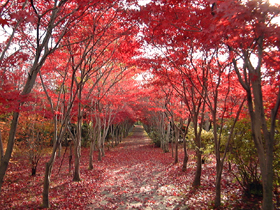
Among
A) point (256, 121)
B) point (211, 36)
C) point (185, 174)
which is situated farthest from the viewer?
point (185, 174)

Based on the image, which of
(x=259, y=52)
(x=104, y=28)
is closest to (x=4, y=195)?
(x=104, y=28)

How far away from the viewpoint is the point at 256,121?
3168 millimetres

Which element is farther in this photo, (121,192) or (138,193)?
(121,192)

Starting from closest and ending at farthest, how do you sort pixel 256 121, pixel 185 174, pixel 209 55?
pixel 256 121, pixel 209 55, pixel 185 174

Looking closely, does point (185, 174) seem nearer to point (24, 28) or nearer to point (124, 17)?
point (124, 17)

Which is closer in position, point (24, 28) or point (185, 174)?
point (24, 28)

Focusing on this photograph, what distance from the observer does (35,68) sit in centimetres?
403

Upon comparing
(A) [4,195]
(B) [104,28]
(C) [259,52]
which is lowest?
(A) [4,195]

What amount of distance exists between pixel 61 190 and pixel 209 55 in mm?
7362

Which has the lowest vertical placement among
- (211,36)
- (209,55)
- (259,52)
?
(259,52)

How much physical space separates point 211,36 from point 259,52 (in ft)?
3.19

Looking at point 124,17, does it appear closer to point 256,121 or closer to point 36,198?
point 256,121

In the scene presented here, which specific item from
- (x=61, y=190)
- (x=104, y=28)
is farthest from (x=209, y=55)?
(x=61, y=190)

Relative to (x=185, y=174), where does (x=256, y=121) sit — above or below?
above
